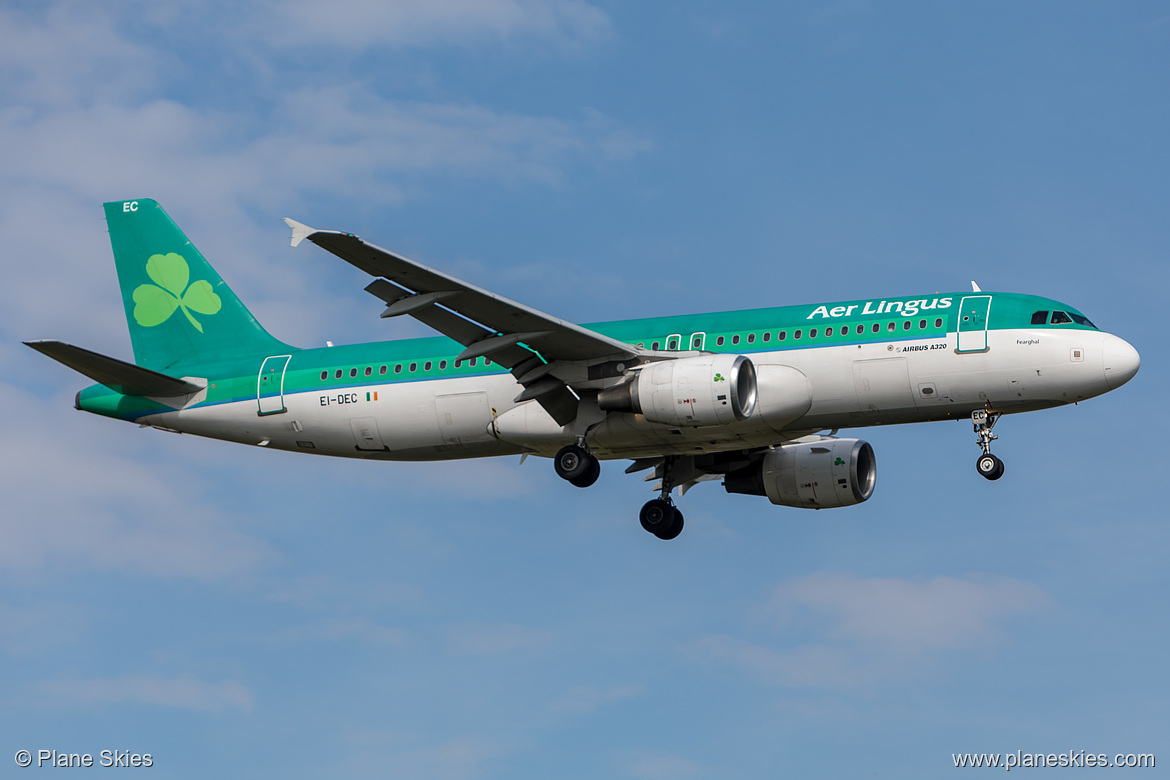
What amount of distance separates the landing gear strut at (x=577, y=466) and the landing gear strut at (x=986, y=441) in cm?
890

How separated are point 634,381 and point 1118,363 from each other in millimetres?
10805

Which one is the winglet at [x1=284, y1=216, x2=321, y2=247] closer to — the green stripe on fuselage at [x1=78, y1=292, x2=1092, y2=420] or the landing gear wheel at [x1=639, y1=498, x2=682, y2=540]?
the green stripe on fuselage at [x1=78, y1=292, x2=1092, y2=420]

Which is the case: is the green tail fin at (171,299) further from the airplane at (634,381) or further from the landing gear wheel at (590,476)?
the landing gear wheel at (590,476)

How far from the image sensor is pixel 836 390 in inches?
1287

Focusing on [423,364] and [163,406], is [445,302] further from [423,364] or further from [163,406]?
[163,406]

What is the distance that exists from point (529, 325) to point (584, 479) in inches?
158

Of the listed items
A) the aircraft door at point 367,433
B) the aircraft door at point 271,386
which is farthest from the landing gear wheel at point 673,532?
the aircraft door at point 271,386

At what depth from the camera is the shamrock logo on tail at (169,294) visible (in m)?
41.0

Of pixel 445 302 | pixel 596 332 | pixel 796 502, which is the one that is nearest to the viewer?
pixel 445 302

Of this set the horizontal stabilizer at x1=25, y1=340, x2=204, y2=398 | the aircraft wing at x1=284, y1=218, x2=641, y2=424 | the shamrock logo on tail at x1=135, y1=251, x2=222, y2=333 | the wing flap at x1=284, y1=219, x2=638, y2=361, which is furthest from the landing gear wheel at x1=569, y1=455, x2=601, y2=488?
the shamrock logo on tail at x1=135, y1=251, x2=222, y2=333

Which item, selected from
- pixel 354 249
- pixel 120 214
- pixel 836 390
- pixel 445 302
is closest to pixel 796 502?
pixel 836 390

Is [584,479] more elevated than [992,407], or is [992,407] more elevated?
[992,407]

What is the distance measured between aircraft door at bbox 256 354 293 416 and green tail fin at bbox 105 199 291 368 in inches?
40.1

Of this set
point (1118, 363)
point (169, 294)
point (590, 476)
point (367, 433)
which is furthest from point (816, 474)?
point (169, 294)
